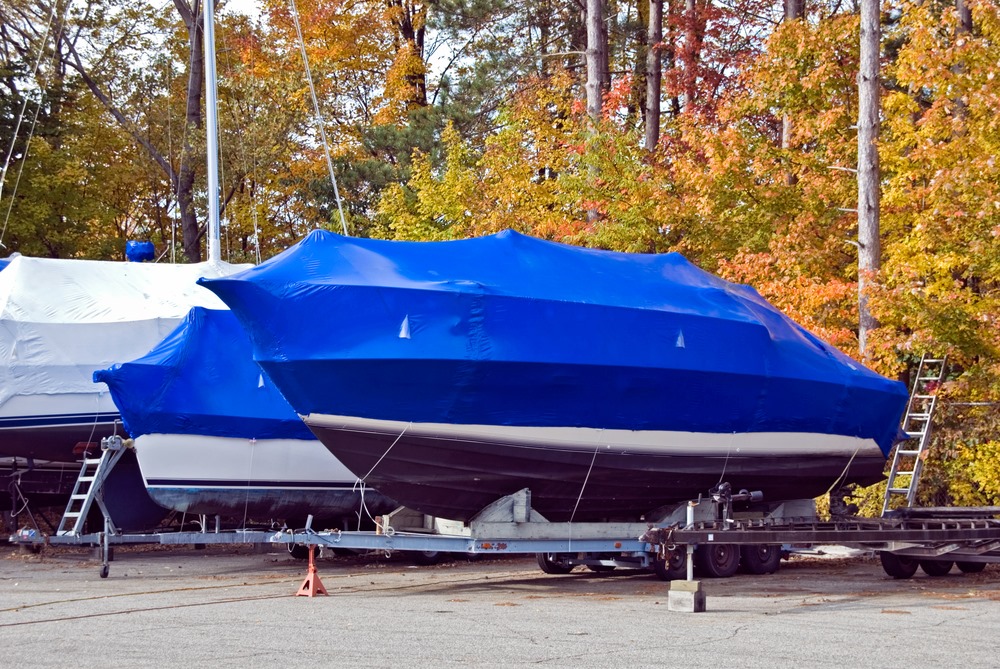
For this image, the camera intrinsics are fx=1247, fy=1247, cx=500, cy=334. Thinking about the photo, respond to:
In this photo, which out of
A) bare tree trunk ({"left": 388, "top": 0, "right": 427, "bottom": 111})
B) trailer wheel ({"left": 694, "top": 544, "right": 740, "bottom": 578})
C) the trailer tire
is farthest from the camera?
bare tree trunk ({"left": 388, "top": 0, "right": 427, "bottom": 111})

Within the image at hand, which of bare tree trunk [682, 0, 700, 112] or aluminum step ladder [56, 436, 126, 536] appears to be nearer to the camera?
aluminum step ladder [56, 436, 126, 536]

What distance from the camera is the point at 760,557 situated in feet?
51.3

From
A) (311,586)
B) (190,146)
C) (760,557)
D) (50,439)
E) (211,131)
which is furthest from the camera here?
(190,146)

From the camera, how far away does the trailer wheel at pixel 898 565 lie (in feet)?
48.0

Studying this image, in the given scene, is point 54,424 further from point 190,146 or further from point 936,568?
point 190,146

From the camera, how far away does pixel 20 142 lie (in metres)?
33.5

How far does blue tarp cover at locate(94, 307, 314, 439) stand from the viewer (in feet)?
52.1

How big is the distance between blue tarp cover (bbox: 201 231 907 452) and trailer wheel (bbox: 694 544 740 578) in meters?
1.57

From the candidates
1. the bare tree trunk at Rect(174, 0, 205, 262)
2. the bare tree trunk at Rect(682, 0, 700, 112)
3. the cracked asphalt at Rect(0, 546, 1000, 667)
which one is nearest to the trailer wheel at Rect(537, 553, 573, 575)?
the cracked asphalt at Rect(0, 546, 1000, 667)

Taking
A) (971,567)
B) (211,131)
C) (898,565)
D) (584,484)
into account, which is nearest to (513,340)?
(584,484)

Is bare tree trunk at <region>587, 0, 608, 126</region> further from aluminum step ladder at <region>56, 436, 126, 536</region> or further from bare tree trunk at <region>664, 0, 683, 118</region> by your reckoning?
aluminum step ladder at <region>56, 436, 126, 536</region>

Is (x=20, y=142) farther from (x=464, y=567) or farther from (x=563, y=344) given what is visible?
(x=563, y=344)

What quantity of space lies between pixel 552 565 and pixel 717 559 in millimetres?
2098

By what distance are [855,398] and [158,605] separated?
8.87 meters
